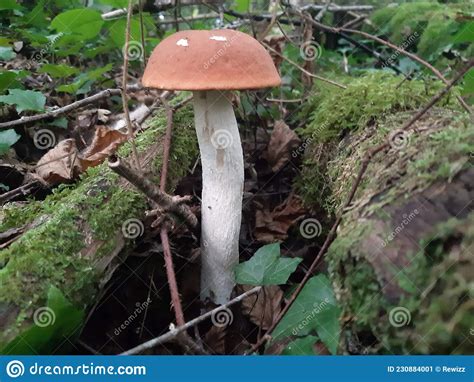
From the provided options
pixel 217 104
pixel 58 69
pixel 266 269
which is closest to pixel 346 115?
pixel 217 104

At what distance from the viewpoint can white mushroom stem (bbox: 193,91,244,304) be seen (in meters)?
2.54

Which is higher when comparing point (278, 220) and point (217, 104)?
point (217, 104)

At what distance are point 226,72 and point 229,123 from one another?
518 mm

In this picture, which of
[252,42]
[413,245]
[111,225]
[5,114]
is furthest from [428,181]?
[5,114]

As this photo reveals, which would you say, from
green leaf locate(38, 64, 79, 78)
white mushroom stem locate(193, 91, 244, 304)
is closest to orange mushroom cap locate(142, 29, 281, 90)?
white mushroom stem locate(193, 91, 244, 304)

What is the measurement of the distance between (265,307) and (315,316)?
0.82m

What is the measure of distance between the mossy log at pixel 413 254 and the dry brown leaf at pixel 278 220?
1330 millimetres

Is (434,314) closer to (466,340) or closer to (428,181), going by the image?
(466,340)

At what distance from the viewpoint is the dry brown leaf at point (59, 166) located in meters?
2.87

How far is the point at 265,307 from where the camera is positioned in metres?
2.46

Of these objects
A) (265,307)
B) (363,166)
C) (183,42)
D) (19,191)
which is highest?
(183,42)

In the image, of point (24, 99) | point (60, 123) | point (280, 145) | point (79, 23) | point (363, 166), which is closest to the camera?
point (363, 166)

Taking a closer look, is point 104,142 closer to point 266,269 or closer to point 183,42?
point 183,42

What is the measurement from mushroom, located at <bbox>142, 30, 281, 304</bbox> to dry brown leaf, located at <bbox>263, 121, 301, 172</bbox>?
0.94m
